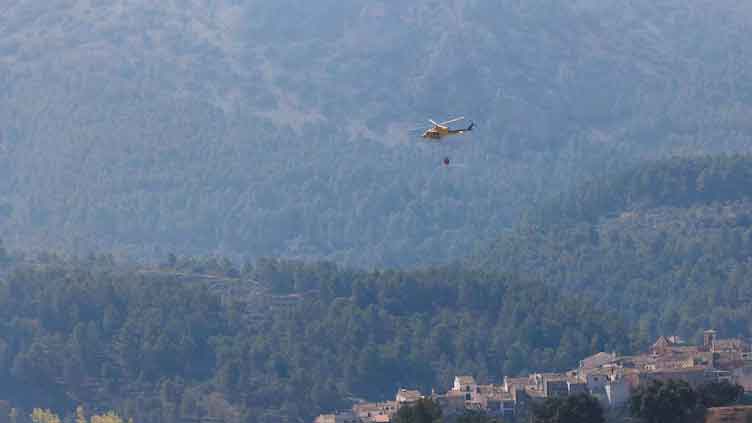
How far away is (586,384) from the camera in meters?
119

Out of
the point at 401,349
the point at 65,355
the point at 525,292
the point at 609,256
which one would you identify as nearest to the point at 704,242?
the point at 609,256

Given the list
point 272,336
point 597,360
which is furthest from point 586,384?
point 272,336

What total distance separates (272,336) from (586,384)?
4015 centimetres

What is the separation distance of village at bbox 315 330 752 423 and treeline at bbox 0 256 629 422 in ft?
47.3

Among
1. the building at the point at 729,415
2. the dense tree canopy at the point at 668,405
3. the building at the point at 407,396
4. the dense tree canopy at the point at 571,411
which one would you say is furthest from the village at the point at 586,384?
the building at the point at 729,415

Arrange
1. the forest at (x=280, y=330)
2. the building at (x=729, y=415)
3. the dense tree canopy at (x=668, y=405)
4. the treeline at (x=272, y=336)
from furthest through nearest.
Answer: the forest at (x=280, y=330) < the treeline at (x=272, y=336) < the dense tree canopy at (x=668, y=405) < the building at (x=729, y=415)

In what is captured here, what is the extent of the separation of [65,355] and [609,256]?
63279mm

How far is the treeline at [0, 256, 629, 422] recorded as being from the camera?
468ft

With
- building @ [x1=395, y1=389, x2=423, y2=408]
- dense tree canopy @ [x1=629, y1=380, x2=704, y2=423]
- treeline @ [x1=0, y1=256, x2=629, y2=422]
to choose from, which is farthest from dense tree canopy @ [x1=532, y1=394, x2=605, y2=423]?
treeline @ [x1=0, y1=256, x2=629, y2=422]

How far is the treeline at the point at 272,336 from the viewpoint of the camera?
468ft

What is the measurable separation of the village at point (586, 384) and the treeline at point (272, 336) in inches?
568

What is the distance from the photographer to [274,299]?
169125 millimetres

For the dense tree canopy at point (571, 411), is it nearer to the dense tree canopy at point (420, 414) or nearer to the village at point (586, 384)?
the dense tree canopy at point (420, 414)

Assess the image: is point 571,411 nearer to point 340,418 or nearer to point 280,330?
point 340,418
